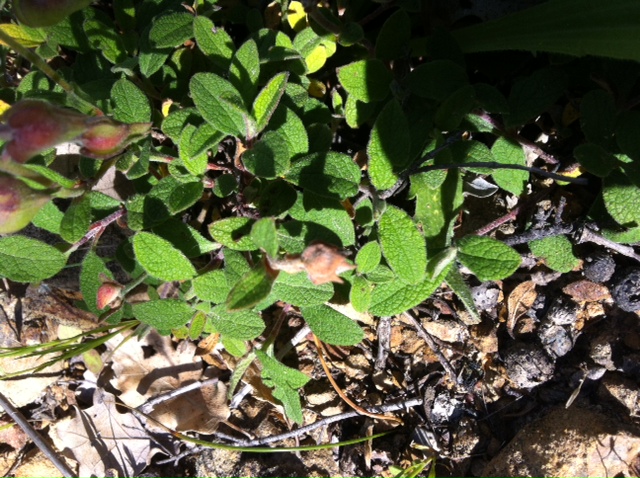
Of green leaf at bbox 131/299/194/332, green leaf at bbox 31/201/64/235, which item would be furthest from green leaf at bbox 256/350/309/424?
green leaf at bbox 31/201/64/235

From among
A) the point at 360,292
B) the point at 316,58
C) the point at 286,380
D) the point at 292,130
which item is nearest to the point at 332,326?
the point at 360,292

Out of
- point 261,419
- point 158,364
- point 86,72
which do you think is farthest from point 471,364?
point 86,72

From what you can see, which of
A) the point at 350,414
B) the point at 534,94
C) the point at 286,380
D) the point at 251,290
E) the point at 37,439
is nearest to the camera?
the point at 251,290

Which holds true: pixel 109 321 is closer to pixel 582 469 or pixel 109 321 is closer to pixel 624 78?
pixel 582 469

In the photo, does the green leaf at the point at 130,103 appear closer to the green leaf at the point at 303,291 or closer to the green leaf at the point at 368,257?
the green leaf at the point at 303,291

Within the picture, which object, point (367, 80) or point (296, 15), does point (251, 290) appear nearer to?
point (367, 80)
